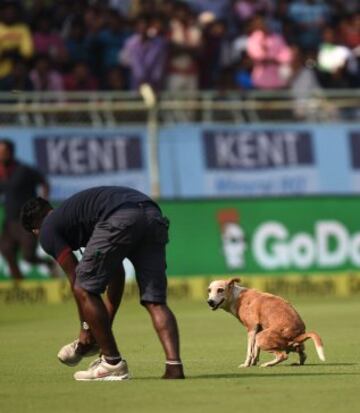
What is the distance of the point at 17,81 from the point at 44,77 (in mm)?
431

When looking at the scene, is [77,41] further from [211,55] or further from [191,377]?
[191,377]

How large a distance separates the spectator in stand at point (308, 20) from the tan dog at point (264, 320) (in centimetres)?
1447

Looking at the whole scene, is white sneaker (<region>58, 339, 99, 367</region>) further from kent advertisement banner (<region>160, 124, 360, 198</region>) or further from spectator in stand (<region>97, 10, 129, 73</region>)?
spectator in stand (<region>97, 10, 129, 73</region>)

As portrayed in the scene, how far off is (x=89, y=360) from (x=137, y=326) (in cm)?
439

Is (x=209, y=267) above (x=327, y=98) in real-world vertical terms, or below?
below

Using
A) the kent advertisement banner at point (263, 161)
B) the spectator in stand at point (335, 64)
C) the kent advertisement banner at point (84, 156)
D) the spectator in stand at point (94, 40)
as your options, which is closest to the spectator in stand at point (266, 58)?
the spectator in stand at point (335, 64)

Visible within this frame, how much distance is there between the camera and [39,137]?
2284 centimetres

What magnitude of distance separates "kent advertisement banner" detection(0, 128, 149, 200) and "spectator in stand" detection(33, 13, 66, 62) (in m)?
1.72

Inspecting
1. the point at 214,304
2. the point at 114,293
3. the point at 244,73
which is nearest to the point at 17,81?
the point at 244,73

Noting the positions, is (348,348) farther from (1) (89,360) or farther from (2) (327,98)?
(2) (327,98)

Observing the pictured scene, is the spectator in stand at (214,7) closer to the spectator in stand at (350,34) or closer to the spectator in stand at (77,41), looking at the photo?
the spectator in stand at (350,34)

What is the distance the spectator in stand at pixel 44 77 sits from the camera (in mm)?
23406

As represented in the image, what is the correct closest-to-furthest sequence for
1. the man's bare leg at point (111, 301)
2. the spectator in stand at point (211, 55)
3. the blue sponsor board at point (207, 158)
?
the man's bare leg at point (111, 301) → the blue sponsor board at point (207, 158) → the spectator in stand at point (211, 55)

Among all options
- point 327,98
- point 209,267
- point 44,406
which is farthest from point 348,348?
point 327,98
